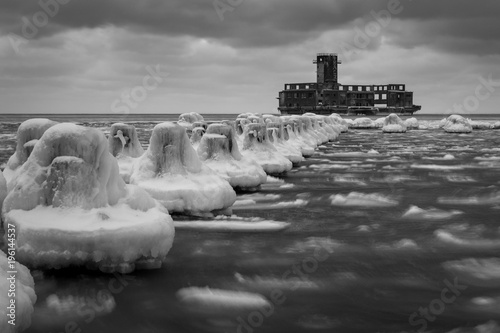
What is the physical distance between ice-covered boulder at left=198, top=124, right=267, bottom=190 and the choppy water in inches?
53.3

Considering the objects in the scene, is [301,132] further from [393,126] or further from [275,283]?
[393,126]

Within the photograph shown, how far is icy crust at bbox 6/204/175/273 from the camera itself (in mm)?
7188

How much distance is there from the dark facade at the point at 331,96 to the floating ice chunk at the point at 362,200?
9283 cm

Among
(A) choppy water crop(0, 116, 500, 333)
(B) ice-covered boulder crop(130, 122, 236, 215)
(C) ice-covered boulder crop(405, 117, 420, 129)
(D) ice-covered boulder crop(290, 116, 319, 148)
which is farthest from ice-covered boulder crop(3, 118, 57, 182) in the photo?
(C) ice-covered boulder crop(405, 117, 420, 129)

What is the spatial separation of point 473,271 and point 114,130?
34.9ft

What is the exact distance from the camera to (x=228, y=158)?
1530cm

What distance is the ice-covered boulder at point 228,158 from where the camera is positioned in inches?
595

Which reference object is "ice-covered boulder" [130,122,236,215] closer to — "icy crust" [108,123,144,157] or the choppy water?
the choppy water

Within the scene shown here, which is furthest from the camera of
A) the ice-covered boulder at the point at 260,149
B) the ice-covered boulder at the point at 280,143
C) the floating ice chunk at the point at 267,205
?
the ice-covered boulder at the point at 280,143

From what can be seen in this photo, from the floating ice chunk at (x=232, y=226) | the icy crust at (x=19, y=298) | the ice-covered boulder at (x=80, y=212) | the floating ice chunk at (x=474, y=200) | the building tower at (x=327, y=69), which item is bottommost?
the floating ice chunk at (x=474, y=200)

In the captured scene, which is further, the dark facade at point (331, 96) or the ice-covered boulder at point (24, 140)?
the dark facade at point (331, 96)

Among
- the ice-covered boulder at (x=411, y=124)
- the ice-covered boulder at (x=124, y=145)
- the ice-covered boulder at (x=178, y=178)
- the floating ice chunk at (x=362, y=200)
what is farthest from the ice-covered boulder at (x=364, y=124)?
the ice-covered boulder at (x=178, y=178)

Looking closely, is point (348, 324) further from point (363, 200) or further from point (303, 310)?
point (363, 200)

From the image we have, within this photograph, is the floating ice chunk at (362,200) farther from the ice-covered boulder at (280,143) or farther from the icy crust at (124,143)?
the ice-covered boulder at (280,143)
